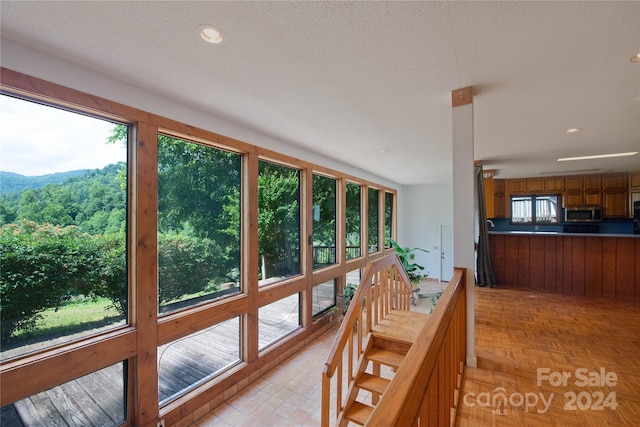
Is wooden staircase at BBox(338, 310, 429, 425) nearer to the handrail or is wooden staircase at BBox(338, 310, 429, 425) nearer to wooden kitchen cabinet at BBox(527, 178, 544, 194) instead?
the handrail

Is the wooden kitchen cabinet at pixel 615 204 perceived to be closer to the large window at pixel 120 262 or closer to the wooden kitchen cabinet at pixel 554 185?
the wooden kitchen cabinet at pixel 554 185

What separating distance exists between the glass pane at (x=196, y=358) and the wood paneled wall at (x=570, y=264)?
4.71m

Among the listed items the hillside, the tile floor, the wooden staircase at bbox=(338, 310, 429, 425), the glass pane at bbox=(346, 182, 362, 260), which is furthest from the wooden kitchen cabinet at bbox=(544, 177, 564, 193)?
the hillside

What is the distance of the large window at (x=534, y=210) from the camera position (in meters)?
6.73

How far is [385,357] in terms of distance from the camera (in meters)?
2.45

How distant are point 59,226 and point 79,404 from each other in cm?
129

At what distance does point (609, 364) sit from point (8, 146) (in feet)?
15.5

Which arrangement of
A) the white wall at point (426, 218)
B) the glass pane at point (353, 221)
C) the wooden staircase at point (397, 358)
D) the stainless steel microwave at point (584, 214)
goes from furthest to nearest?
the white wall at point (426, 218) → the stainless steel microwave at point (584, 214) → the glass pane at point (353, 221) → the wooden staircase at point (397, 358)

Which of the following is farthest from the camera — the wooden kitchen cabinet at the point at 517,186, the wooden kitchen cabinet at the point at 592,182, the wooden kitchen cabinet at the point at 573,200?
the wooden kitchen cabinet at the point at 517,186

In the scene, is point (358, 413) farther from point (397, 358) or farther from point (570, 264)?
point (570, 264)

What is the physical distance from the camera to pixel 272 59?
1.75m

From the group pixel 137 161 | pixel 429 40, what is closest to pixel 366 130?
pixel 429 40

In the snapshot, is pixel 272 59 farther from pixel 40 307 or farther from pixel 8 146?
pixel 40 307

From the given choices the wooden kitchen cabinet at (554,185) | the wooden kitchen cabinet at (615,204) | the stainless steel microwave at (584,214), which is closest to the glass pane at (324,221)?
the wooden kitchen cabinet at (554,185)
